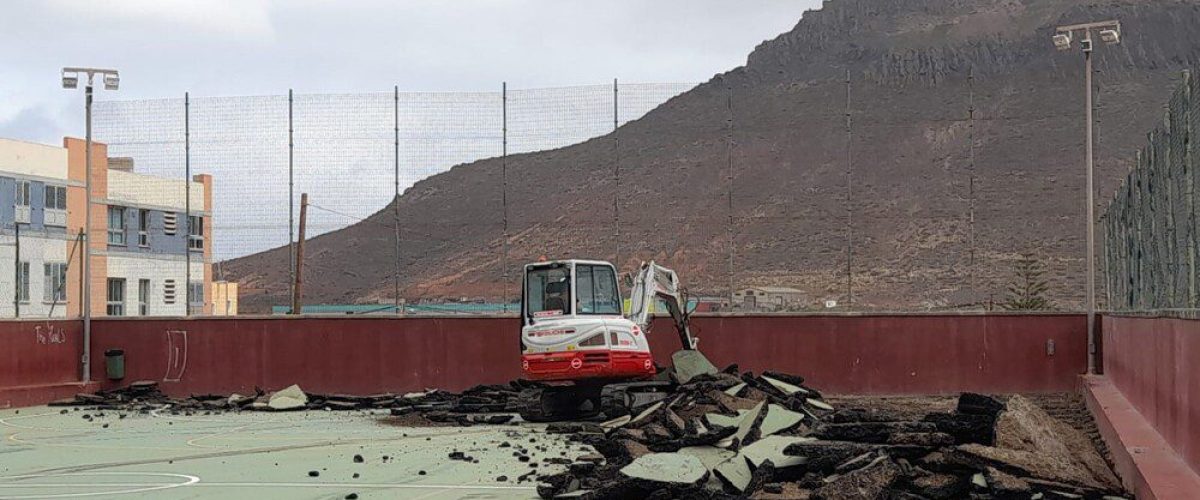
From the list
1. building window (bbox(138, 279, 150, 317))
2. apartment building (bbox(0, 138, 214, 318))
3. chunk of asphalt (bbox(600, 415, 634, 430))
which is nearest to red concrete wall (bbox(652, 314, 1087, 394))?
chunk of asphalt (bbox(600, 415, 634, 430))

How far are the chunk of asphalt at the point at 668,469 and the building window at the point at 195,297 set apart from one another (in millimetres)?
19318

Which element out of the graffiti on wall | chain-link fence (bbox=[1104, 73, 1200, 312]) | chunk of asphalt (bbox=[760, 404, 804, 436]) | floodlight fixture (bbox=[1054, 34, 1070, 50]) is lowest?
chunk of asphalt (bbox=[760, 404, 804, 436])

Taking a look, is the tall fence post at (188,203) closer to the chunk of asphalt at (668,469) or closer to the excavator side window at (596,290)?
the excavator side window at (596,290)

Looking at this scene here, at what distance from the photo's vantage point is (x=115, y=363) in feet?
96.6

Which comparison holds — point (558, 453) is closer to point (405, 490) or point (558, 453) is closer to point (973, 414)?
point (405, 490)

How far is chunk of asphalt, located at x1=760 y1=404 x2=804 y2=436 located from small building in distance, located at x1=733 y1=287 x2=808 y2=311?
37.0ft

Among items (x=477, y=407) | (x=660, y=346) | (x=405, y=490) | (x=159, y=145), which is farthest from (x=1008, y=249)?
(x=405, y=490)

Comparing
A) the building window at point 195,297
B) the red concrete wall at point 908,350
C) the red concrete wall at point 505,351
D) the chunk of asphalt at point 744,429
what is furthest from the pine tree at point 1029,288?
the chunk of asphalt at point 744,429

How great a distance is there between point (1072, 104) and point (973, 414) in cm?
1931

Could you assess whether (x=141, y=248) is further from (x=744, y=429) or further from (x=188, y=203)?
(x=744, y=429)

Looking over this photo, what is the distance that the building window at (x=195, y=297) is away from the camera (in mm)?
30281

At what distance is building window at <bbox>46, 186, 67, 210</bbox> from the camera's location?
51875 millimetres

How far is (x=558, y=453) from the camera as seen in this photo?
58.2 ft

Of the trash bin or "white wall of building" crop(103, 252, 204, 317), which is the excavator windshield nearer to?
the trash bin
